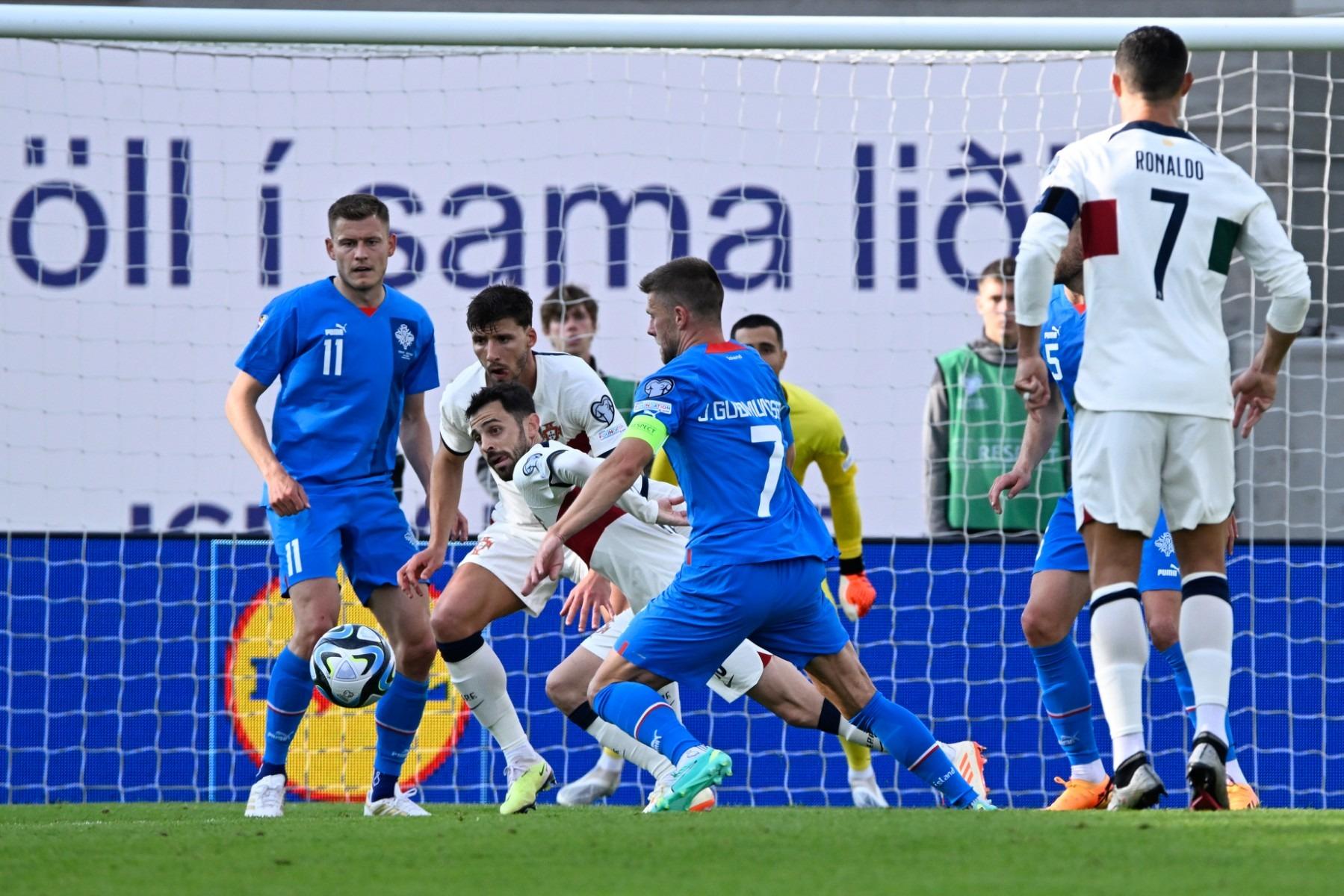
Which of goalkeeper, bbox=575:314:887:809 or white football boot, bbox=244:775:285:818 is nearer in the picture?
white football boot, bbox=244:775:285:818

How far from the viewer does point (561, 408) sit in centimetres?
610

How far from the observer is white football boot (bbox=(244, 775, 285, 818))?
18.7ft

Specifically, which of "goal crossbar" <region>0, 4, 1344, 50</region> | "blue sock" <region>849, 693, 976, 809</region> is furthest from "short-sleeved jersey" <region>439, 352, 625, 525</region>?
"goal crossbar" <region>0, 4, 1344, 50</region>

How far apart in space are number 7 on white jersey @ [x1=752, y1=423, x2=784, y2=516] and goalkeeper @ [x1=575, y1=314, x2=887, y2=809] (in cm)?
219

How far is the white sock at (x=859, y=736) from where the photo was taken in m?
5.45

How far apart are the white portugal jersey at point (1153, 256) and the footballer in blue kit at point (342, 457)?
2.40m

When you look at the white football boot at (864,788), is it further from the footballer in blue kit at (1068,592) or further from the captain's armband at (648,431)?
the captain's armband at (648,431)

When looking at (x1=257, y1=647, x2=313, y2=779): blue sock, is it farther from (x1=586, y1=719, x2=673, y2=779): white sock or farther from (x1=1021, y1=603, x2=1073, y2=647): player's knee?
(x1=1021, y1=603, x2=1073, y2=647): player's knee

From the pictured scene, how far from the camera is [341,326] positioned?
5.95 m

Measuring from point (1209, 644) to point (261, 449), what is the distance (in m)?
2.92

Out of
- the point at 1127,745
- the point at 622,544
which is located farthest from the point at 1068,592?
the point at 622,544

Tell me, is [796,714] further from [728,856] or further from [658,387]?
[728,856]

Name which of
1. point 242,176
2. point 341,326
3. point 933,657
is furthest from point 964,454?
point 242,176

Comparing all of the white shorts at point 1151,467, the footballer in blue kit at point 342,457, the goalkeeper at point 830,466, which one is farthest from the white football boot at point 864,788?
the white shorts at point 1151,467
